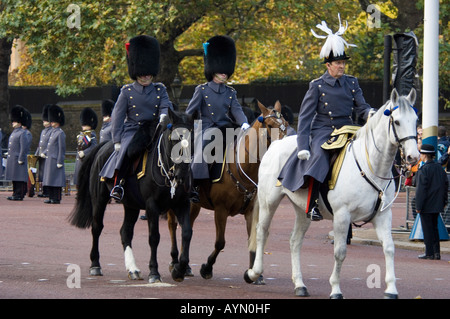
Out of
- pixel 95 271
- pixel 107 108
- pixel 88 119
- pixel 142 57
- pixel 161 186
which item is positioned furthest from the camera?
pixel 88 119

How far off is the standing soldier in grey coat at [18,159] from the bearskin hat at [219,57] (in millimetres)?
12695

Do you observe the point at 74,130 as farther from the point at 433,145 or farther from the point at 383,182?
the point at 383,182

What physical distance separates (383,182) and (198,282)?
8.00 feet

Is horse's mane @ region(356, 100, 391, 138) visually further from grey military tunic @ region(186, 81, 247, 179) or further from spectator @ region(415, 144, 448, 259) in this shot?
spectator @ region(415, 144, 448, 259)

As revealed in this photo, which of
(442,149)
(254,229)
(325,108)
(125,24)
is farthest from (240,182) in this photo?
(125,24)

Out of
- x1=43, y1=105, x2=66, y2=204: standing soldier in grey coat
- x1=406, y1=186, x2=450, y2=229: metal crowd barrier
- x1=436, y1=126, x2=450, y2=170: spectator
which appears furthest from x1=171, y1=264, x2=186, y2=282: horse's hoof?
x1=43, y1=105, x2=66, y2=204: standing soldier in grey coat

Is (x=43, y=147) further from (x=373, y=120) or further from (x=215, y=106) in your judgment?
(x=373, y=120)

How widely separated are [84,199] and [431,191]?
491 cm

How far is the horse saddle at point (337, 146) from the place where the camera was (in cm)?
971

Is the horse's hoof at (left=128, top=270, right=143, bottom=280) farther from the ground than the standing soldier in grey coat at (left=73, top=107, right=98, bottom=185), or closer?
Result: closer

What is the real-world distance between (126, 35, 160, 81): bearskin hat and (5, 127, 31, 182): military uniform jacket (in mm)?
13356

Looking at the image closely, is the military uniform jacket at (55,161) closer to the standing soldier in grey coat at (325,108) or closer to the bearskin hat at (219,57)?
the bearskin hat at (219,57)

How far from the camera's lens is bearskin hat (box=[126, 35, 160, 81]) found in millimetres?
12133

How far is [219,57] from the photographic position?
13078 mm
